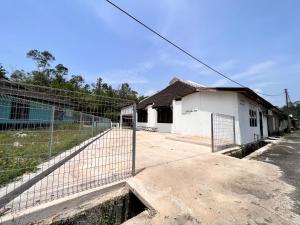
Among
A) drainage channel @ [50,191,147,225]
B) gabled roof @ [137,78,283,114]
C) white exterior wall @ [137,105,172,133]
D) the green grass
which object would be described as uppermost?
gabled roof @ [137,78,283,114]

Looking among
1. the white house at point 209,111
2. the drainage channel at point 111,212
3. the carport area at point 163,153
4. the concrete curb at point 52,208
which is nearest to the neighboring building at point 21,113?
the concrete curb at point 52,208

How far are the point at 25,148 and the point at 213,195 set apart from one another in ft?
12.5

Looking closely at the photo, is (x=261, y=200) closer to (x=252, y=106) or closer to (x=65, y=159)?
(x=65, y=159)

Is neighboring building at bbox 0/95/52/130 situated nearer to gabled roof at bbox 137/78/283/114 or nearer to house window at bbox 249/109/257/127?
A: gabled roof at bbox 137/78/283/114

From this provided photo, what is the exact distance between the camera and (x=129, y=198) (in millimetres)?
3488

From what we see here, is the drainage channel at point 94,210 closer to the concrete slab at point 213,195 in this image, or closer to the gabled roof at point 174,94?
the concrete slab at point 213,195

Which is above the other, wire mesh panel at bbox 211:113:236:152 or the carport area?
wire mesh panel at bbox 211:113:236:152

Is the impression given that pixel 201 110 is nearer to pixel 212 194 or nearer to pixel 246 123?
pixel 246 123

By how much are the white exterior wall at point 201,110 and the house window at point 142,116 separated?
20.8 feet

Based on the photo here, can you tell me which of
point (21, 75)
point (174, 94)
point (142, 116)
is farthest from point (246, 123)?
point (21, 75)

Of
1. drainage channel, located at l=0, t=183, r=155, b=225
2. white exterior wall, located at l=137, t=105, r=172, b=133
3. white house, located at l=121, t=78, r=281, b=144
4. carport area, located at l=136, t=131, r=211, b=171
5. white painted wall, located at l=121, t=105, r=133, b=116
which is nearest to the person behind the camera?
drainage channel, located at l=0, t=183, r=155, b=225

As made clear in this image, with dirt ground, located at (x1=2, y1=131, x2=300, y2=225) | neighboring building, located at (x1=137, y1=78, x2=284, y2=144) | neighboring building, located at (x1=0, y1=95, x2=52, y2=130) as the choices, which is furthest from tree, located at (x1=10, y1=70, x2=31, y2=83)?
dirt ground, located at (x1=2, y1=131, x2=300, y2=225)

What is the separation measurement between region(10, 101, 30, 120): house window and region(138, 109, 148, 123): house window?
1839 centimetres

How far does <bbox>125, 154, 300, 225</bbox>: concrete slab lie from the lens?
2.65 meters
